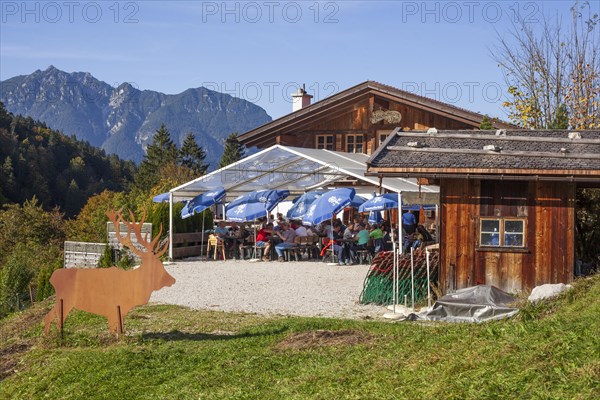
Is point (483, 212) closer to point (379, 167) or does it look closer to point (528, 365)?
point (379, 167)

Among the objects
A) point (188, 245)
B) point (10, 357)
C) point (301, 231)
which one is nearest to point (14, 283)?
point (188, 245)

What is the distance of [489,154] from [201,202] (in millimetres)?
11812

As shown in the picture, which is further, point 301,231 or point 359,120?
point 359,120

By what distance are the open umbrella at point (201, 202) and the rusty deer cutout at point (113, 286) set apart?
1410 cm

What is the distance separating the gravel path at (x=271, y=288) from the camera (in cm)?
1698

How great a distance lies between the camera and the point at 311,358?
33.7 feet

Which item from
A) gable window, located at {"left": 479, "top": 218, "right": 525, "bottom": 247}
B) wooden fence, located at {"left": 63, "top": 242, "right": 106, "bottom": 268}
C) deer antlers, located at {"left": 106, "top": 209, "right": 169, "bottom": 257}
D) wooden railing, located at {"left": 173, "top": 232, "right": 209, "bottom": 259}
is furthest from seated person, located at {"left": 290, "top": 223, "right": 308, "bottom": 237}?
deer antlers, located at {"left": 106, "top": 209, "right": 169, "bottom": 257}

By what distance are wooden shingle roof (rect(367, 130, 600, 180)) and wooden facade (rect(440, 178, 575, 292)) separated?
0.48 meters

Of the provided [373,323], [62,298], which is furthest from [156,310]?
[373,323]

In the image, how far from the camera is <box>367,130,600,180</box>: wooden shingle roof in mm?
16906

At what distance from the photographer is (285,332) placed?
12.7 m

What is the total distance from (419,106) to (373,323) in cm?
2009

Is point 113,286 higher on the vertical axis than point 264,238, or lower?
lower

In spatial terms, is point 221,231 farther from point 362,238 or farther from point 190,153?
point 190,153
